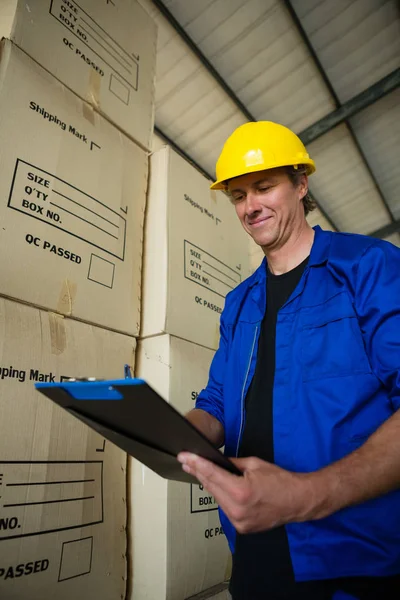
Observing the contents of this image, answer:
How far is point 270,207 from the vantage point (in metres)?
1.07

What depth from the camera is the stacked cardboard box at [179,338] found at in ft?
3.61

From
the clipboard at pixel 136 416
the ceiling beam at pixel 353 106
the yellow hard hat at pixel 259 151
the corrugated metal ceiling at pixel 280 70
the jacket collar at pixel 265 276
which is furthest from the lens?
the ceiling beam at pixel 353 106

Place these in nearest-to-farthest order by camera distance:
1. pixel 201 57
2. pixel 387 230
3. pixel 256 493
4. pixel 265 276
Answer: pixel 256 493, pixel 265 276, pixel 201 57, pixel 387 230

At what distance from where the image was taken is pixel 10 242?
959 millimetres

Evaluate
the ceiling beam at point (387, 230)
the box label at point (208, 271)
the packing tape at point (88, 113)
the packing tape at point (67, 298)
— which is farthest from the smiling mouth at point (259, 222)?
the ceiling beam at point (387, 230)

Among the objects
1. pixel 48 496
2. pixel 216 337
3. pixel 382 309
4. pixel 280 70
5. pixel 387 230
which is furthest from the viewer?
pixel 387 230

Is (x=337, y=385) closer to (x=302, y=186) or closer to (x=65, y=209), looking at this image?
(x=302, y=186)

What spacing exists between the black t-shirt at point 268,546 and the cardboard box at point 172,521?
0.24m

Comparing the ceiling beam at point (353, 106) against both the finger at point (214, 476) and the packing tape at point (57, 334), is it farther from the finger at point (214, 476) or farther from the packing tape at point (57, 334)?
the finger at point (214, 476)

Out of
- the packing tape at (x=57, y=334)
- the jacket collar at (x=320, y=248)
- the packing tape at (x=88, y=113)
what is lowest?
the packing tape at (x=57, y=334)

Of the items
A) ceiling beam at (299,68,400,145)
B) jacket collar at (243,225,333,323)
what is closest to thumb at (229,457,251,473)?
jacket collar at (243,225,333,323)

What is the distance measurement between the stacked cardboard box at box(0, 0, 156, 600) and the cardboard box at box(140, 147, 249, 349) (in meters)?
0.06

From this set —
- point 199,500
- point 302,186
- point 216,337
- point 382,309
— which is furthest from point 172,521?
point 302,186

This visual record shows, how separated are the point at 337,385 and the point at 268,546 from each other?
1.17ft
